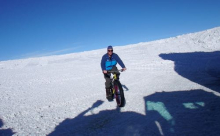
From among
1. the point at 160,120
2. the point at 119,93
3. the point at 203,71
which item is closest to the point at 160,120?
the point at 160,120

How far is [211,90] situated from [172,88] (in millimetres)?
1799

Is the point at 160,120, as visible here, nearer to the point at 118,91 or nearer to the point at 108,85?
the point at 118,91

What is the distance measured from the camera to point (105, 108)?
7.33 metres

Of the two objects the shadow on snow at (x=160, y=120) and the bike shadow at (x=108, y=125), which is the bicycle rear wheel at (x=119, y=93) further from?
the bike shadow at (x=108, y=125)

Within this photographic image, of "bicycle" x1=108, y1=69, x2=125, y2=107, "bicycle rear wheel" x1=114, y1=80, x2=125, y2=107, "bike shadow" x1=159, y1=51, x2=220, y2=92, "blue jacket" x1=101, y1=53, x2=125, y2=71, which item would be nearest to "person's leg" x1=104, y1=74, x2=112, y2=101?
"bicycle" x1=108, y1=69, x2=125, y2=107

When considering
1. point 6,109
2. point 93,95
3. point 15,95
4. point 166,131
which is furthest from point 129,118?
point 15,95

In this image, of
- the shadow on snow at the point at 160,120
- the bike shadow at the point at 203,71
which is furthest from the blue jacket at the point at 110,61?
the bike shadow at the point at 203,71

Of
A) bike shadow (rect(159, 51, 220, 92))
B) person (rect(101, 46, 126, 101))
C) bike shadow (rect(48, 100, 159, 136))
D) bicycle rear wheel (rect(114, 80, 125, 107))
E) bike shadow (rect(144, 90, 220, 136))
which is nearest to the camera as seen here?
bike shadow (rect(144, 90, 220, 136))

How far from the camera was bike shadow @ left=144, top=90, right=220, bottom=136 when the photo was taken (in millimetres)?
4742

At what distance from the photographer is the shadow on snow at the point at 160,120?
4.87 metres

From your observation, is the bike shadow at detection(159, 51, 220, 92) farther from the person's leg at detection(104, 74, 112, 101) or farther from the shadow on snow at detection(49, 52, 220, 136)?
the person's leg at detection(104, 74, 112, 101)

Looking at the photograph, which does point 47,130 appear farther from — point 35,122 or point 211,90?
point 211,90

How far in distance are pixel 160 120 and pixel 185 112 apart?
1.01 meters

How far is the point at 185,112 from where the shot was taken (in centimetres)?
590
